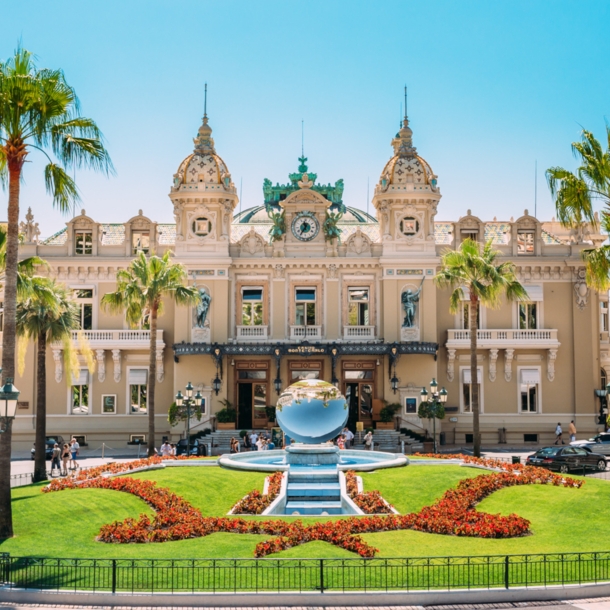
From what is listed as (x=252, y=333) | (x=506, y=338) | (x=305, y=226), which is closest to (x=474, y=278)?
(x=506, y=338)

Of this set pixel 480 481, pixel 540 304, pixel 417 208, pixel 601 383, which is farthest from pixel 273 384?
pixel 480 481

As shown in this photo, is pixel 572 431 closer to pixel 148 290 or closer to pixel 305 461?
pixel 305 461

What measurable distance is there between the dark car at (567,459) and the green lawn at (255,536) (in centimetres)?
702

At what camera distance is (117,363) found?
176 ft

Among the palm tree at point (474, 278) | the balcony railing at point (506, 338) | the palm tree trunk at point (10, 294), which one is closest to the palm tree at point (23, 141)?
the palm tree trunk at point (10, 294)

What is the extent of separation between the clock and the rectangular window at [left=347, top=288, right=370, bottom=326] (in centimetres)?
405

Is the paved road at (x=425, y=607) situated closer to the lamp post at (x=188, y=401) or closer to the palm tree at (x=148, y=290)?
the lamp post at (x=188, y=401)

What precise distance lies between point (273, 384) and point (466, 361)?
1178cm

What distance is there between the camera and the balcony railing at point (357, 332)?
53906mm

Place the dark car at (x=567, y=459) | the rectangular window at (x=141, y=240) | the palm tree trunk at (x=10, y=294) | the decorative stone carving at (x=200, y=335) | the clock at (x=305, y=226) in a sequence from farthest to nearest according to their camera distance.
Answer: the rectangular window at (x=141, y=240), the clock at (x=305, y=226), the decorative stone carving at (x=200, y=335), the dark car at (x=567, y=459), the palm tree trunk at (x=10, y=294)

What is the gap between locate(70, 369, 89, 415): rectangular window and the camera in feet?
177

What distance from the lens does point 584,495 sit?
27.1 meters

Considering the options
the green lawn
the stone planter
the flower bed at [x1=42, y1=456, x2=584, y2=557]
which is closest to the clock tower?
the stone planter

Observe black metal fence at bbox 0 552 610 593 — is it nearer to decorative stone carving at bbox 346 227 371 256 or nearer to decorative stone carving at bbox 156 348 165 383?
decorative stone carving at bbox 156 348 165 383
